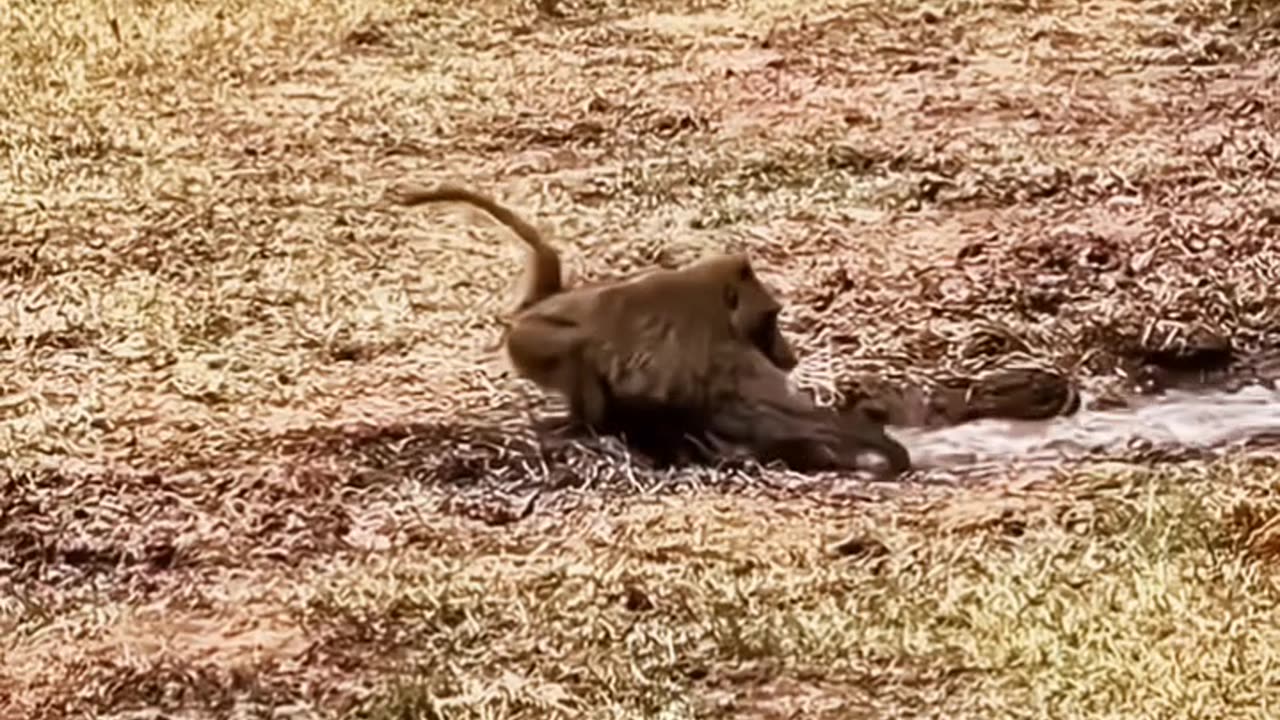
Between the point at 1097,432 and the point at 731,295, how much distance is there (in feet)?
0.78

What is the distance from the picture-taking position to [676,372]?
1411 millimetres

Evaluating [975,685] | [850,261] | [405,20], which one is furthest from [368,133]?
[975,685]

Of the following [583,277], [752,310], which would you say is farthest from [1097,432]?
[583,277]

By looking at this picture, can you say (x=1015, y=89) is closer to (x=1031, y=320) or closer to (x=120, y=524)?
(x=1031, y=320)

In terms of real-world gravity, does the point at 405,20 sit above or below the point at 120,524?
above

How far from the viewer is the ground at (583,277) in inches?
46.3

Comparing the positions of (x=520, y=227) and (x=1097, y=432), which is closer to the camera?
(x=1097, y=432)

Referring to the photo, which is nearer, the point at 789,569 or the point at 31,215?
the point at 789,569

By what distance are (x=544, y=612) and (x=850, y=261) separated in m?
0.51

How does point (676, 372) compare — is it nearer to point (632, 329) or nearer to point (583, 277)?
point (632, 329)

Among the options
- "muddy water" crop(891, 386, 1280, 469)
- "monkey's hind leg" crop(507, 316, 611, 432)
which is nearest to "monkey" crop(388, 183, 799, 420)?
"monkey's hind leg" crop(507, 316, 611, 432)

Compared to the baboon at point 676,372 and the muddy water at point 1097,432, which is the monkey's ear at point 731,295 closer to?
the baboon at point 676,372

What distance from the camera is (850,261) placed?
5.41 ft

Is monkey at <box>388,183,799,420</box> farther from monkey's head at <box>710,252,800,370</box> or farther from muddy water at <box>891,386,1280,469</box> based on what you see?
muddy water at <box>891,386,1280,469</box>
